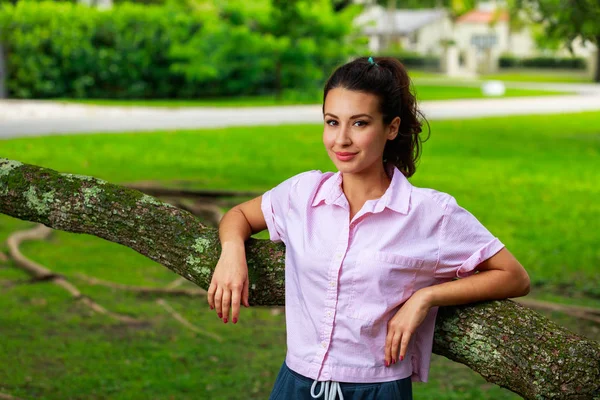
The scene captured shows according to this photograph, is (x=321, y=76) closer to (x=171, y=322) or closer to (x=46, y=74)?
(x=46, y=74)

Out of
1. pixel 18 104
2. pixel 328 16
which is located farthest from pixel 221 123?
pixel 328 16

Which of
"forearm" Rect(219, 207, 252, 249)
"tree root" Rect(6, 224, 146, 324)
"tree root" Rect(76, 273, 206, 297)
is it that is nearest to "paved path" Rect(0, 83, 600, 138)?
"tree root" Rect(6, 224, 146, 324)

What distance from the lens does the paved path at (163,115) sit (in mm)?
16798

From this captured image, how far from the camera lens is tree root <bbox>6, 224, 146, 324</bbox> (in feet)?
21.0

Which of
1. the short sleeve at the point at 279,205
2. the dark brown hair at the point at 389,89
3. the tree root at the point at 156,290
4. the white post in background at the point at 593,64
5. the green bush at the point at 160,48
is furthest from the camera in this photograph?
the white post in background at the point at 593,64

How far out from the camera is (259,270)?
2652 millimetres

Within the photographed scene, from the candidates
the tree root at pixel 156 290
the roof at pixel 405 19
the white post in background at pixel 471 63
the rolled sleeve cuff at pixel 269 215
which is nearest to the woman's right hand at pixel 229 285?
the rolled sleeve cuff at pixel 269 215

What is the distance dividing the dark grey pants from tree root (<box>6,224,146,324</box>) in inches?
157

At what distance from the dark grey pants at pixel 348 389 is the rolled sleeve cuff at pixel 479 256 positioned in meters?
0.32

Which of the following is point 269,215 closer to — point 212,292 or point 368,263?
point 212,292

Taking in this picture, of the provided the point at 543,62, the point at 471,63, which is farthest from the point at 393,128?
the point at 543,62

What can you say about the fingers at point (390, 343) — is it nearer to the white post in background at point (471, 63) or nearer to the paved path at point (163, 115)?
the paved path at point (163, 115)

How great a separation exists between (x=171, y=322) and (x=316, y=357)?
160 inches

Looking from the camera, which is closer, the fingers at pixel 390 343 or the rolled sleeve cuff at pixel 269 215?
the fingers at pixel 390 343
